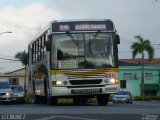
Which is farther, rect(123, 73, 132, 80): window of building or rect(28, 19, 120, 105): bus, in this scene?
rect(123, 73, 132, 80): window of building

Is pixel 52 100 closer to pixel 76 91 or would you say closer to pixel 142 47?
pixel 76 91

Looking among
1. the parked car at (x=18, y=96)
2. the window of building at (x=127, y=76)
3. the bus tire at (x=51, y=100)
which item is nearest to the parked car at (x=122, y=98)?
the parked car at (x=18, y=96)

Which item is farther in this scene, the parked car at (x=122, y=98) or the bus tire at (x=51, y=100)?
the parked car at (x=122, y=98)

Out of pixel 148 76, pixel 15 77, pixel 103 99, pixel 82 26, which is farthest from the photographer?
pixel 15 77

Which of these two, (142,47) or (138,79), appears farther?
(138,79)

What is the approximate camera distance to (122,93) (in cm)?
5497

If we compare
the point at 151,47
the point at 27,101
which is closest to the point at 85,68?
the point at 27,101

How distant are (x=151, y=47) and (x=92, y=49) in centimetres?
5094

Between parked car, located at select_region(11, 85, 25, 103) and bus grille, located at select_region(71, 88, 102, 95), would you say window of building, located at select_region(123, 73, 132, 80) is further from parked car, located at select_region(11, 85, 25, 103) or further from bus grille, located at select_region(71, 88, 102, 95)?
bus grille, located at select_region(71, 88, 102, 95)

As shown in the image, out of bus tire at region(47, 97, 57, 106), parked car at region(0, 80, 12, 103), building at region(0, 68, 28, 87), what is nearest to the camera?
bus tire at region(47, 97, 57, 106)

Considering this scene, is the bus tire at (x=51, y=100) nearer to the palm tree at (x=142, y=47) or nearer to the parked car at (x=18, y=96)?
the parked car at (x=18, y=96)

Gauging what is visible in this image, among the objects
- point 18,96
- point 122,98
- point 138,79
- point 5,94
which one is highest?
point 138,79

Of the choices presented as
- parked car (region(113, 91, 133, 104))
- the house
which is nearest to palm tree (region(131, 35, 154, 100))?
the house

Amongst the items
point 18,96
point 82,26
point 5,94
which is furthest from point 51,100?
point 18,96
